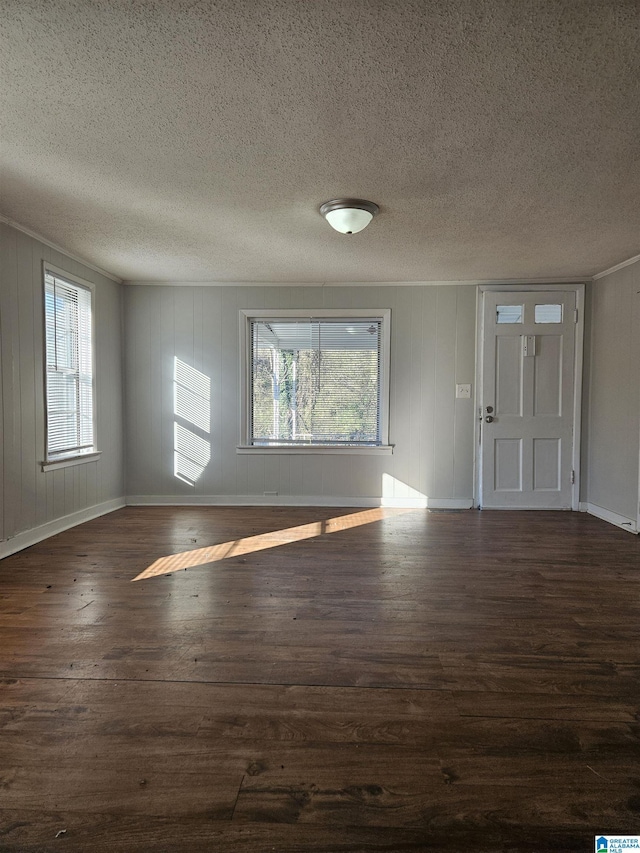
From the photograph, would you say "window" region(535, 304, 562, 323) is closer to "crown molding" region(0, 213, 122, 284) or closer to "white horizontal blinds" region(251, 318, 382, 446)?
"white horizontal blinds" region(251, 318, 382, 446)

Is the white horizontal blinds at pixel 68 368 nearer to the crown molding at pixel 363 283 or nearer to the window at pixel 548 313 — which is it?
the crown molding at pixel 363 283

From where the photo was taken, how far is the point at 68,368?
4793 mm

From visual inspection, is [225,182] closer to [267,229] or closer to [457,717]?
[267,229]

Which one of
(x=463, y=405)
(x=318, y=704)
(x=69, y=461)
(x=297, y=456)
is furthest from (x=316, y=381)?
(x=318, y=704)

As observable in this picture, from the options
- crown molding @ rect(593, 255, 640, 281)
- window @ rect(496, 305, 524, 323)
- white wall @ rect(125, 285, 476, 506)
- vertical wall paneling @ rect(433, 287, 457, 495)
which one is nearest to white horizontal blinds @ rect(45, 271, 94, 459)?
white wall @ rect(125, 285, 476, 506)

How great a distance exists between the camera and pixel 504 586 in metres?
3.24

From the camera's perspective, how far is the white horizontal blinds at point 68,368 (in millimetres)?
4516

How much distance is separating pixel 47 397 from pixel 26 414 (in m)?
0.33

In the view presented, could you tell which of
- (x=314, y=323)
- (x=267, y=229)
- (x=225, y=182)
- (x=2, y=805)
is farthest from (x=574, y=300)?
(x=2, y=805)

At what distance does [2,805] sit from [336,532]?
3.35 metres

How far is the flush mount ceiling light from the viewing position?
3.43m

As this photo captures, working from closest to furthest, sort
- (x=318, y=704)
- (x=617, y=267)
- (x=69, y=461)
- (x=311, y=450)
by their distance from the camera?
(x=318, y=704)
(x=69, y=461)
(x=617, y=267)
(x=311, y=450)

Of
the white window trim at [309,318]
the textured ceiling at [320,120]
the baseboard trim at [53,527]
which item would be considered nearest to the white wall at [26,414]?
the baseboard trim at [53,527]

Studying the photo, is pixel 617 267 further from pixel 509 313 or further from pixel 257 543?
pixel 257 543
